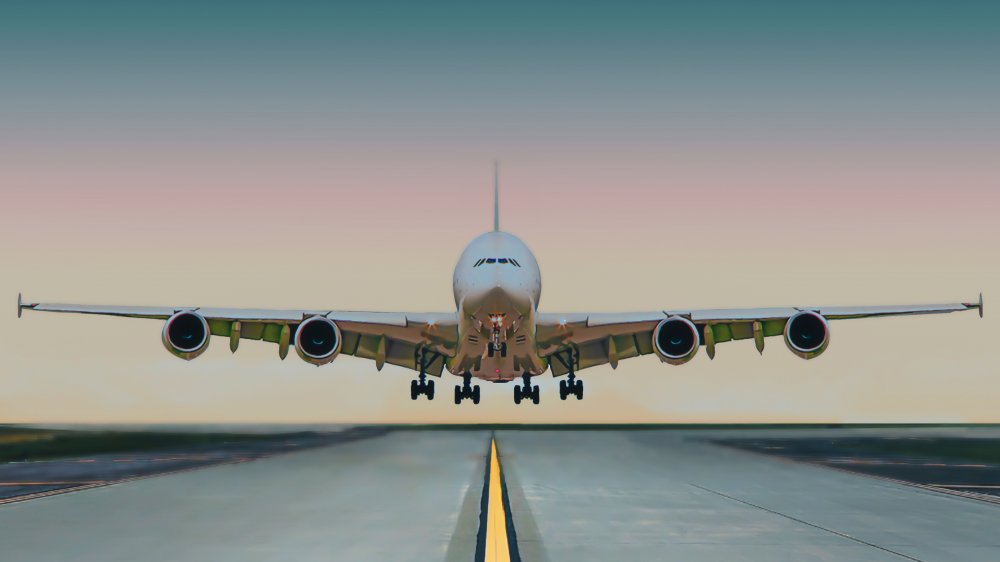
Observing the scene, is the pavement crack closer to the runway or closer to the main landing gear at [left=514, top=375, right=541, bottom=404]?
the runway

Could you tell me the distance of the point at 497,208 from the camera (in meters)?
50.8

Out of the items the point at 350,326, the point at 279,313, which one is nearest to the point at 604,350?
the point at 350,326

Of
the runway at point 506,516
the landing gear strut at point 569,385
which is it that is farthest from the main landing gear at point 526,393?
the runway at point 506,516

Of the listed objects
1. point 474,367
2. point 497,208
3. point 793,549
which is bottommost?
point 793,549

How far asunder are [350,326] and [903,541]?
2297 centimetres

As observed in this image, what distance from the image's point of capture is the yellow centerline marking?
13.7 meters

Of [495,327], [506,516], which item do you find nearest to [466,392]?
[495,327]

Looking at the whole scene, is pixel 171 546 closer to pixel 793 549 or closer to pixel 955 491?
pixel 793 549

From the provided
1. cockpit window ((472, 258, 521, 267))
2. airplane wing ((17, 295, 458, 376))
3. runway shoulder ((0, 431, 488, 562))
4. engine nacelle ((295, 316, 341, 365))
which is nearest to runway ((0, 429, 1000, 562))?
runway shoulder ((0, 431, 488, 562))

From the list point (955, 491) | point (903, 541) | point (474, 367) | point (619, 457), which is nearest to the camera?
point (903, 541)

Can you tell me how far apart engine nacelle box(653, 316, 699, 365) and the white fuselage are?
15.0ft

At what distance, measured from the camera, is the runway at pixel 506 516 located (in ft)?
48.6

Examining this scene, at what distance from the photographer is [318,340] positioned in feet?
113

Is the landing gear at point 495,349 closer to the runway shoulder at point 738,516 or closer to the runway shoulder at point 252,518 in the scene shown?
the runway shoulder at point 738,516
